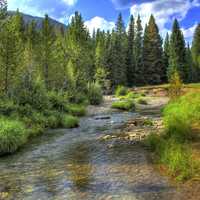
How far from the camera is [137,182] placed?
11.1 meters

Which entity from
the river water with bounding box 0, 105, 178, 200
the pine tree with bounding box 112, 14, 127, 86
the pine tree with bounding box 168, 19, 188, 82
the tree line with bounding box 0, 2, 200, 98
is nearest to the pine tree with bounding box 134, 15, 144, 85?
the tree line with bounding box 0, 2, 200, 98

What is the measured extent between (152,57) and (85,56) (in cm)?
2716

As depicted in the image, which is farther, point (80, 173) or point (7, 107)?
point (7, 107)

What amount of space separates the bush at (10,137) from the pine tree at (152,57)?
187 ft

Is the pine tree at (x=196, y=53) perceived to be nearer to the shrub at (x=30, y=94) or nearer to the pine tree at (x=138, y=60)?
the pine tree at (x=138, y=60)

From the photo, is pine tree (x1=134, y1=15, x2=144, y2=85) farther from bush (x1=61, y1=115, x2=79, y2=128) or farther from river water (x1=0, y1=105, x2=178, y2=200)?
river water (x1=0, y1=105, x2=178, y2=200)

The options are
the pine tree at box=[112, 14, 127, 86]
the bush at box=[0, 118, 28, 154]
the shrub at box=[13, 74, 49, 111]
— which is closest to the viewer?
the bush at box=[0, 118, 28, 154]

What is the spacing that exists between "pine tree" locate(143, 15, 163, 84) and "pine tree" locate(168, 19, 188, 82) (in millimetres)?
4740

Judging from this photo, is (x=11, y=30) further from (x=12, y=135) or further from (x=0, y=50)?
(x=12, y=135)

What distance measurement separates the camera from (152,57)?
241ft

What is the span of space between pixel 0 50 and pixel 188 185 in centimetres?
2036

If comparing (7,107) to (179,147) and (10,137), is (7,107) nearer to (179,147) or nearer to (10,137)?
(10,137)

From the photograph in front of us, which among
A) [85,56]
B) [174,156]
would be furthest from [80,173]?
[85,56]

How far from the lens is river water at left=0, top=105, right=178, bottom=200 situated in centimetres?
1030
